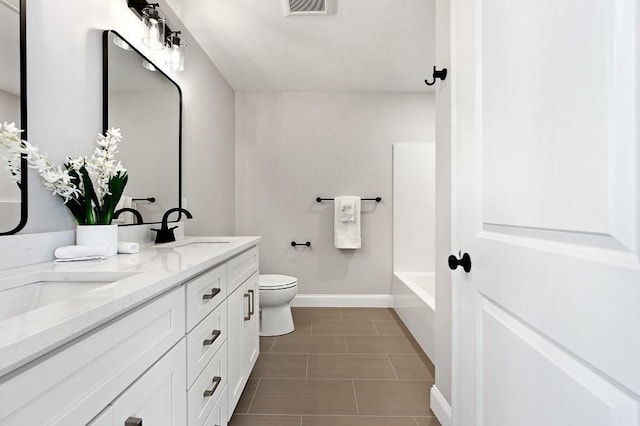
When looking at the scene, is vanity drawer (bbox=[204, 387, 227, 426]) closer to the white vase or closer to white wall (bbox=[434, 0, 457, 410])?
the white vase

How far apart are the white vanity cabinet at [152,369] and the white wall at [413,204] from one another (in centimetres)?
221

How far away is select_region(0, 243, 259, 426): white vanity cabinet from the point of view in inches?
19.3

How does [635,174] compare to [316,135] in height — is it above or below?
below

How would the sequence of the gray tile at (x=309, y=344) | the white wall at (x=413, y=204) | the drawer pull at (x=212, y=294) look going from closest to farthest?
the drawer pull at (x=212, y=294) → the gray tile at (x=309, y=344) → the white wall at (x=413, y=204)

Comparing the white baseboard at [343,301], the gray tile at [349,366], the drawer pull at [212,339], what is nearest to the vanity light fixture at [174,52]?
the drawer pull at [212,339]

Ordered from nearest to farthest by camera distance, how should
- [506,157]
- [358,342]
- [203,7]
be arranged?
1. [506,157]
2. [203,7]
3. [358,342]

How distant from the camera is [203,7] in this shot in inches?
81.9

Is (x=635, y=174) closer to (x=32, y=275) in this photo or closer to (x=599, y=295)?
(x=599, y=295)

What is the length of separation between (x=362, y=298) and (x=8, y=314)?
304 centimetres

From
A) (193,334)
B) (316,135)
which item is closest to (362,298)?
(316,135)

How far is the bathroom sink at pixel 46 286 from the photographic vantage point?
2.80 feet

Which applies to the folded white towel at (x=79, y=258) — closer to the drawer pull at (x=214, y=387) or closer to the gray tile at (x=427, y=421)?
the drawer pull at (x=214, y=387)

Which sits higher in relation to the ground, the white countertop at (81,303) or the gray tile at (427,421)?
the white countertop at (81,303)

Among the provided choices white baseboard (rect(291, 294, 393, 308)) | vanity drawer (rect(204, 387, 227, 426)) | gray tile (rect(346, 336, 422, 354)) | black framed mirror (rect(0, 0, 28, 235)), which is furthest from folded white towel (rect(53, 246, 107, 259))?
white baseboard (rect(291, 294, 393, 308))
